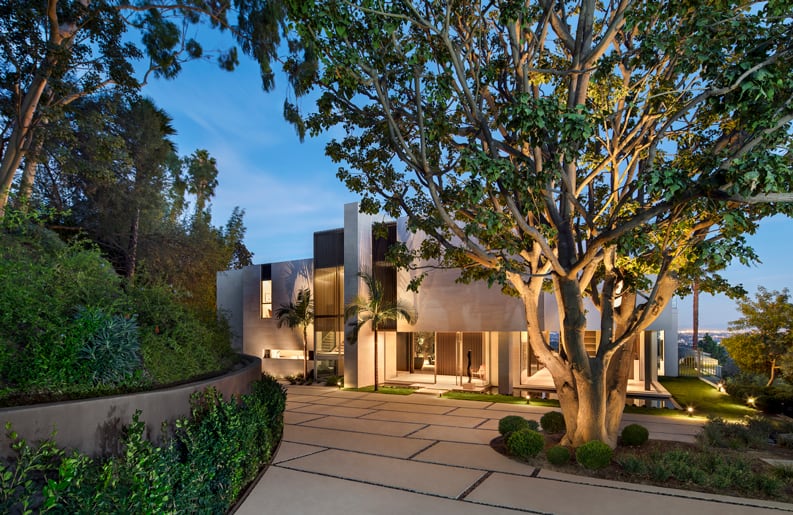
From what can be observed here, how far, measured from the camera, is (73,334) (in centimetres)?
534

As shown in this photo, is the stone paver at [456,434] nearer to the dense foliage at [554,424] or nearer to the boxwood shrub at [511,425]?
the boxwood shrub at [511,425]

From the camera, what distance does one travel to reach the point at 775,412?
1470 centimetres

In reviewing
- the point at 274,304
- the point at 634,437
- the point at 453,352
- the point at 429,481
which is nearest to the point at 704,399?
the point at 453,352

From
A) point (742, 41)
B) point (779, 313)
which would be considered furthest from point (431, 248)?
point (779, 313)

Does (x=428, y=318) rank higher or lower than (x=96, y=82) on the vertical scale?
lower

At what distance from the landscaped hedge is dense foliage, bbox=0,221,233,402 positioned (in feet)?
3.02

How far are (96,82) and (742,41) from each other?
12937 mm

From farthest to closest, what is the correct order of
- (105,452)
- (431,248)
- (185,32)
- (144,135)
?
1. (144,135)
2. (185,32)
3. (431,248)
4. (105,452)

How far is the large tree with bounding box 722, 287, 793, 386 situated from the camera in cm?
1720

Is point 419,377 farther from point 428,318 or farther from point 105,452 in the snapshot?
point 105,452

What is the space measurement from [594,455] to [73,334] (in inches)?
296

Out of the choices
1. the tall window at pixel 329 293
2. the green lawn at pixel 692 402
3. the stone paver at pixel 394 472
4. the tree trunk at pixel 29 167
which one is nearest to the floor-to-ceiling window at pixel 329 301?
the tall window at pixel 329 293

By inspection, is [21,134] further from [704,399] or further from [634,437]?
[704,399]

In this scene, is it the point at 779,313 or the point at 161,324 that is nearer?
the point at 161,324
